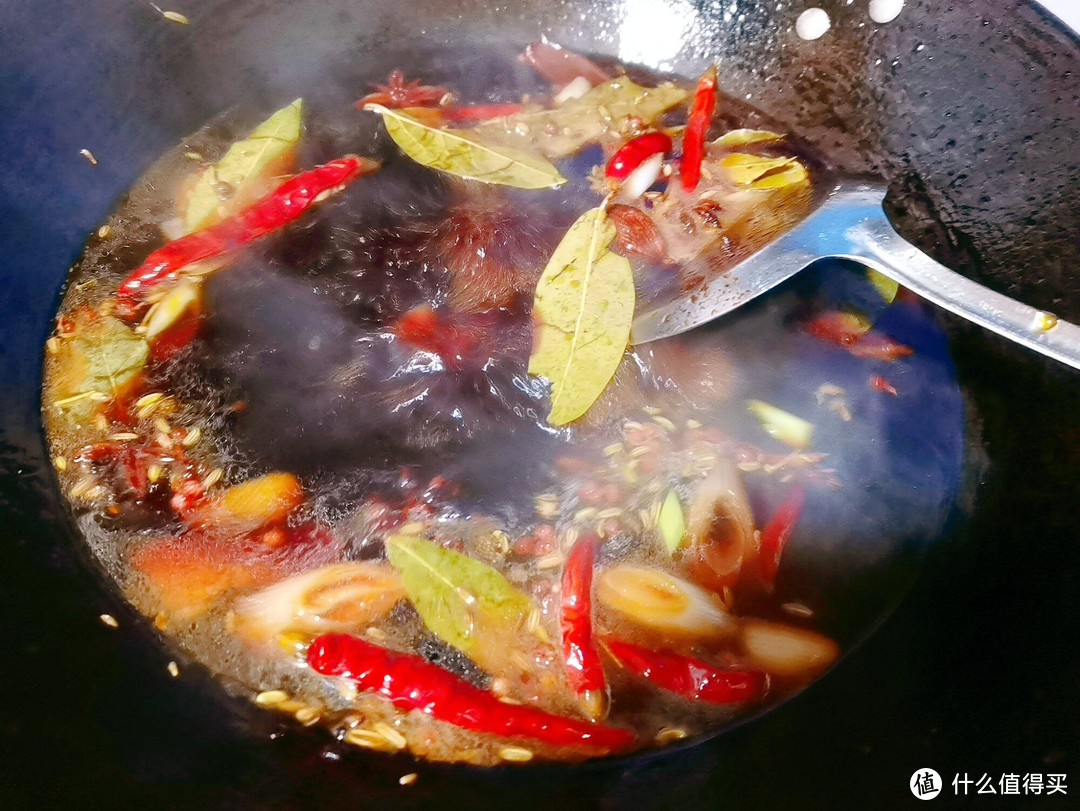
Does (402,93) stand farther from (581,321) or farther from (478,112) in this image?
(581,321)

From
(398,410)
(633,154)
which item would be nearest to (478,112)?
(633,154)

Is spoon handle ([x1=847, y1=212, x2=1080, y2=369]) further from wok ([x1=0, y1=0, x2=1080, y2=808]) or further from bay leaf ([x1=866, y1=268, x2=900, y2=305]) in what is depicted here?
wok ([x1=0, y1=0, x2=1080, y2=808])

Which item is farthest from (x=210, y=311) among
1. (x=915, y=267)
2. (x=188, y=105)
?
(x=915, y=267)

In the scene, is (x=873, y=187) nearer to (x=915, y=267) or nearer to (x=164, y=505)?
(x=915, y=267)

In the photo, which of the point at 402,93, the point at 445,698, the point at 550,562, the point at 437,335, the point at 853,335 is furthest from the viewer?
the point at 402,93

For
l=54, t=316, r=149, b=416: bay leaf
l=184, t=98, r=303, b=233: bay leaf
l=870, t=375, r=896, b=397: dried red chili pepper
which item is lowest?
l=54, t=316, r=149, b=416: bay leaf

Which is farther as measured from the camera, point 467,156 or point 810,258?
point 467,156

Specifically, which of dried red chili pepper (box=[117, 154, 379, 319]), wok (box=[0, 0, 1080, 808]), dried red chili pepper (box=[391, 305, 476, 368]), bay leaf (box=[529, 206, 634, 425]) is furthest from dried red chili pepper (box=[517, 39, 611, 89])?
dried red chili pepper (box=[391, 305, 476, 368])
